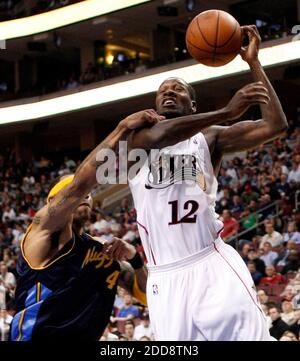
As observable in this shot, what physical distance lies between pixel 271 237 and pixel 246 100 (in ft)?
24.9

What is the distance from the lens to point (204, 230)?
376 centimetres

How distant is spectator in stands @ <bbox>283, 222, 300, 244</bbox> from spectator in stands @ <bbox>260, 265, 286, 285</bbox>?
2.67ft

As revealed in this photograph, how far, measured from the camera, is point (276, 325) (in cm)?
820

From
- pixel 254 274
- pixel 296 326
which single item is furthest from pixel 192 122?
pixel 254 274

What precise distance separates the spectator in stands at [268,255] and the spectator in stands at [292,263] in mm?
282

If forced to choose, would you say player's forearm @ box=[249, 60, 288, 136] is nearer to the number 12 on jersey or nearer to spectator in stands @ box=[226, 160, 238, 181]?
the number 12 on jersey

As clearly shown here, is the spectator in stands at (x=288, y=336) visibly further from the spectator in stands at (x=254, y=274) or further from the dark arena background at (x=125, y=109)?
the spectator in stands at (x=254, y=274)

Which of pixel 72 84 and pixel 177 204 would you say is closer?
pixel 177 204

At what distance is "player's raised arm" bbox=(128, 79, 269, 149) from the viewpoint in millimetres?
3561

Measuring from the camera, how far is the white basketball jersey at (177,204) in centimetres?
375

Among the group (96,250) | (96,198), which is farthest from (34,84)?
(96,250)

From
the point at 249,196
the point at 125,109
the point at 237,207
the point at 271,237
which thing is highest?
the point at 125,109

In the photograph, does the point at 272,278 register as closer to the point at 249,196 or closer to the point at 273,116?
the point at 249,196

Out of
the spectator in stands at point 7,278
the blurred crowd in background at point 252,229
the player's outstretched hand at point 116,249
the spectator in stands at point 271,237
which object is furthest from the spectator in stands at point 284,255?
the player's outstretched hand at point 116,249
